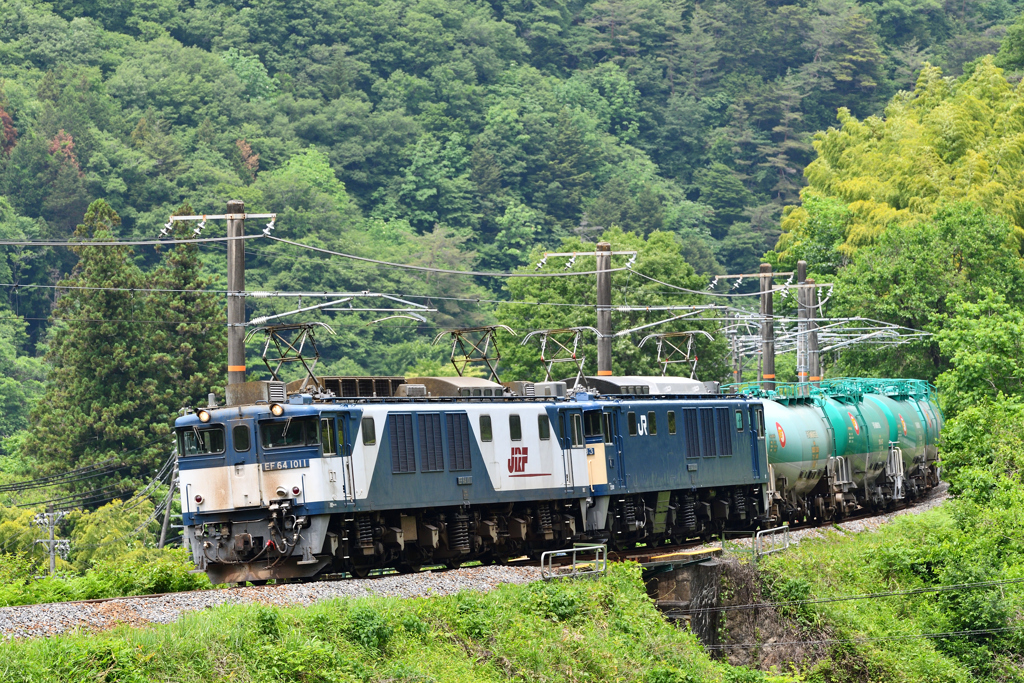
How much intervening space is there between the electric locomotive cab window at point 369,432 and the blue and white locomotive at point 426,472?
28 mm

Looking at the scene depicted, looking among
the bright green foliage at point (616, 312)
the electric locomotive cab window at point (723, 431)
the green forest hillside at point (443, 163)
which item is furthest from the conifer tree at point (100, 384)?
the electric locomotive cab window at point (723, 431)

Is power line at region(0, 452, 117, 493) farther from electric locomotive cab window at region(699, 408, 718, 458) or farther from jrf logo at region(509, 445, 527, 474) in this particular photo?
→ jrf logo at region(509, 445, 527, 474)

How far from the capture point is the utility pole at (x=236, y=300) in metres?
32.7

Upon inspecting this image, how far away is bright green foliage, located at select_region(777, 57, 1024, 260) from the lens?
78562 millimetres

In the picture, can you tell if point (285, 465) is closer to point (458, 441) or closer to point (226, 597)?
point (458, 441)

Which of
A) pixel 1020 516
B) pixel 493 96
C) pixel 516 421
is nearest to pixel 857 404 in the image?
pixel 1020 516

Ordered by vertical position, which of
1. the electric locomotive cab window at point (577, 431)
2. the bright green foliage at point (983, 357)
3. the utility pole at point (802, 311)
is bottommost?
the electric locomotive cab window at point (577, 431)

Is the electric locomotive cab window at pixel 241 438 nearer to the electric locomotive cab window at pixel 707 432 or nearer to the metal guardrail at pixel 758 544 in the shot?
the metal guardrail at pixel 758 544

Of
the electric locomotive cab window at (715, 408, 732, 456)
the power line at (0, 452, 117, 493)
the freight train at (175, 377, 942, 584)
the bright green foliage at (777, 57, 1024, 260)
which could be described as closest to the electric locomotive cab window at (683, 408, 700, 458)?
the freight train at (175, 377, 942, 584)

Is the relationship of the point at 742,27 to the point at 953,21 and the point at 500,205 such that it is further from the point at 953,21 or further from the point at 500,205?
the point at 500,205

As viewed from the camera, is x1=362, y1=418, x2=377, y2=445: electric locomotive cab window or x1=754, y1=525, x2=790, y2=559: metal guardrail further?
x1=754, y1=525, x2=790, y2=559: metal guardrail

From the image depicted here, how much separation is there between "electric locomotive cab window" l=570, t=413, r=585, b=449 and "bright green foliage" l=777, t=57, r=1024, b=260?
4263 cm

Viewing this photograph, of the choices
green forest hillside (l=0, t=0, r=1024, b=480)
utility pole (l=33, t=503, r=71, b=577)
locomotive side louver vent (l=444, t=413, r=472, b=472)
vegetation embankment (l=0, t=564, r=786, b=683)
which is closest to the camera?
vegetation embankment (l=0, t=564, r=786, b=683)

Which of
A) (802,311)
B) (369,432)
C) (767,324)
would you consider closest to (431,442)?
(369,432)
